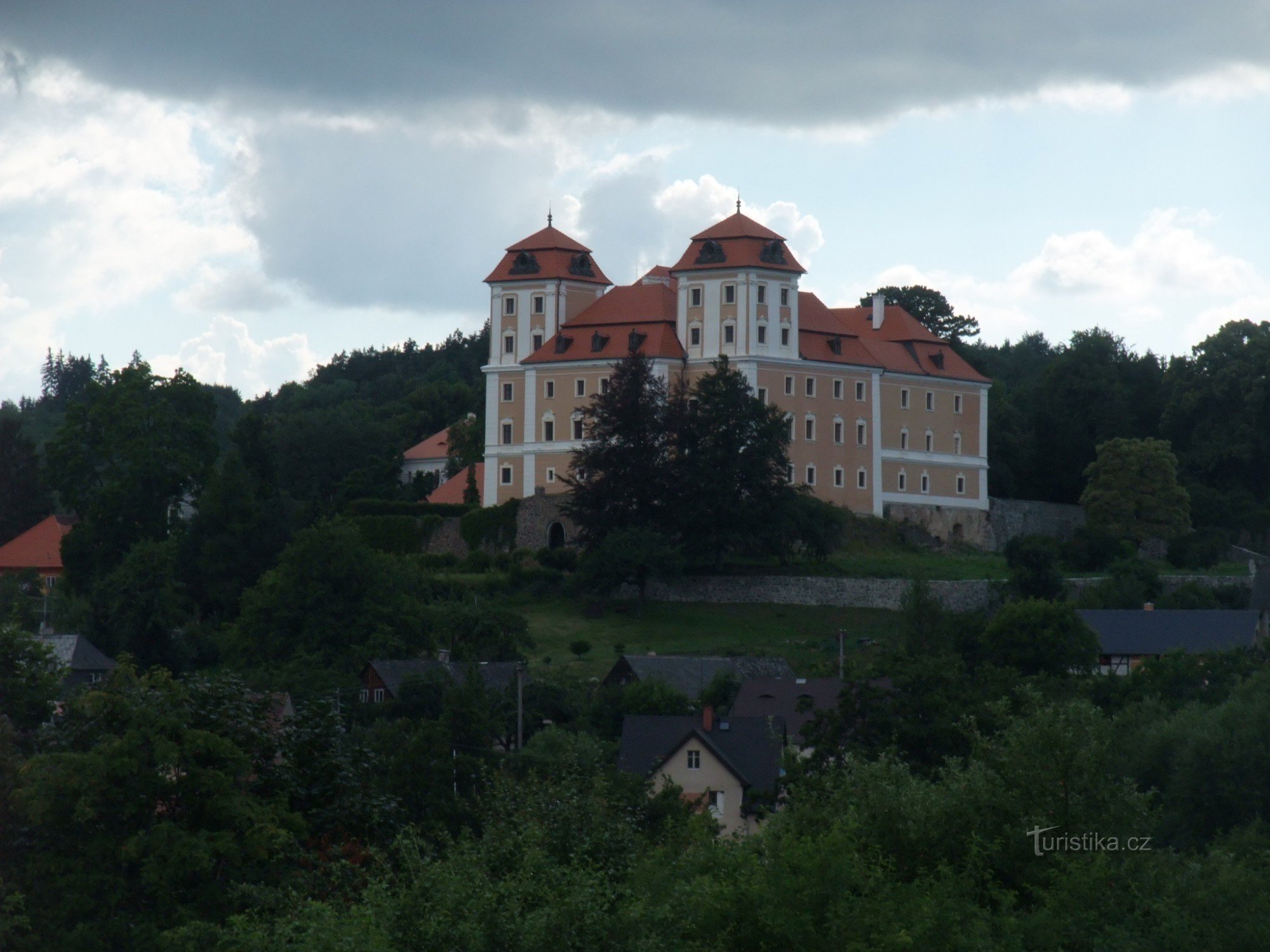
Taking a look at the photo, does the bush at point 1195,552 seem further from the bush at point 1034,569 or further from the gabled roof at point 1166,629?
the gabled roof at point 1166,629

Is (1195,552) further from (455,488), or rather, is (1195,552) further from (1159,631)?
(455,488)

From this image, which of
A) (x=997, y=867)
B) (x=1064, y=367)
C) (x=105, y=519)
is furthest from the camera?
(x=1064, y=367)

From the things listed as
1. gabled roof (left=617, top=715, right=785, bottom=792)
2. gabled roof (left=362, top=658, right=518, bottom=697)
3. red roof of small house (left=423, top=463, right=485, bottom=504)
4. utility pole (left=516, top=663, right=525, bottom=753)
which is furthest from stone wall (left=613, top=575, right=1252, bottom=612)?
gabled roof (left=617, top=715, right=785, bottom=792)

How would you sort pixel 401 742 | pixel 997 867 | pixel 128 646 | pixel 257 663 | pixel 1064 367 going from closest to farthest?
pixel 997 867, pixel 401 742, pixel 257 663, pixel 128 646, pixel 1064 367

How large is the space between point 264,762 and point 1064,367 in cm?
6602

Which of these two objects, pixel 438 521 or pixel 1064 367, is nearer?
pixel 438 521

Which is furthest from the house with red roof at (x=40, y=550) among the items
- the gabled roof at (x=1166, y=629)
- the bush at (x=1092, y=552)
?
the gabled roof at (x=1166, y=629)

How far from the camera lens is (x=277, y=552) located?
2913 inches

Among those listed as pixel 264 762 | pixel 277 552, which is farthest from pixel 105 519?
pixel 264 762

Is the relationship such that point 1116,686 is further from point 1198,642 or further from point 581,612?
point 581,612

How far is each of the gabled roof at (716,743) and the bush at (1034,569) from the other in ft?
62.2

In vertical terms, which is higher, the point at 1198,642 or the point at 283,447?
the point at 283,447

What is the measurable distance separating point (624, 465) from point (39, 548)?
26867 mm

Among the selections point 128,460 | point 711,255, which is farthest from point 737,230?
point 128,460
